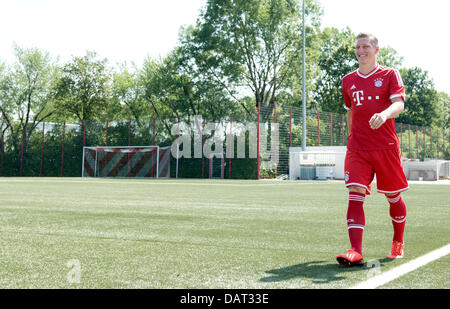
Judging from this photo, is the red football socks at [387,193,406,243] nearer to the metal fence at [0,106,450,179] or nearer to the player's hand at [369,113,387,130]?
the player's hand at [369,113,387,130]

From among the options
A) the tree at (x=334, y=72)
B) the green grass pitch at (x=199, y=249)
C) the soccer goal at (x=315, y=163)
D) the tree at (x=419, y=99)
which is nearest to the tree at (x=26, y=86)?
the tree at (x=334, y=72)

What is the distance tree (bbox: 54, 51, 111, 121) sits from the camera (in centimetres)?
4219

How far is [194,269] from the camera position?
3.34m

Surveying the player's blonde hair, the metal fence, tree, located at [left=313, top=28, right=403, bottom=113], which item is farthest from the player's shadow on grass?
tree, located at [left=313, top=28, right=403, bottom=113]

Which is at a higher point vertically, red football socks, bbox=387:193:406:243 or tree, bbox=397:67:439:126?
tree, bbox=397:67:439:126

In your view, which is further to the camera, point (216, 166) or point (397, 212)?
point (216, 166)

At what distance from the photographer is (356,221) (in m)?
3.77

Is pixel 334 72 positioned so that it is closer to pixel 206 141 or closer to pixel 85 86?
pixel 206 141

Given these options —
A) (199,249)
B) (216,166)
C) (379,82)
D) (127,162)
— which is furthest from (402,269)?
(127,162)

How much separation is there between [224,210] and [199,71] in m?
34.0

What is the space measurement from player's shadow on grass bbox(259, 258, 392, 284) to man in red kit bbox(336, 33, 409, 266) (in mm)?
333

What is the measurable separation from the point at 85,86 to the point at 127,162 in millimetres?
13049

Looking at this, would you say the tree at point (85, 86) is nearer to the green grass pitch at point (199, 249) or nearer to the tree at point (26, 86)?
the tree at point (26, 86)

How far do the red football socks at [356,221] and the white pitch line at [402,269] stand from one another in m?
0.37
